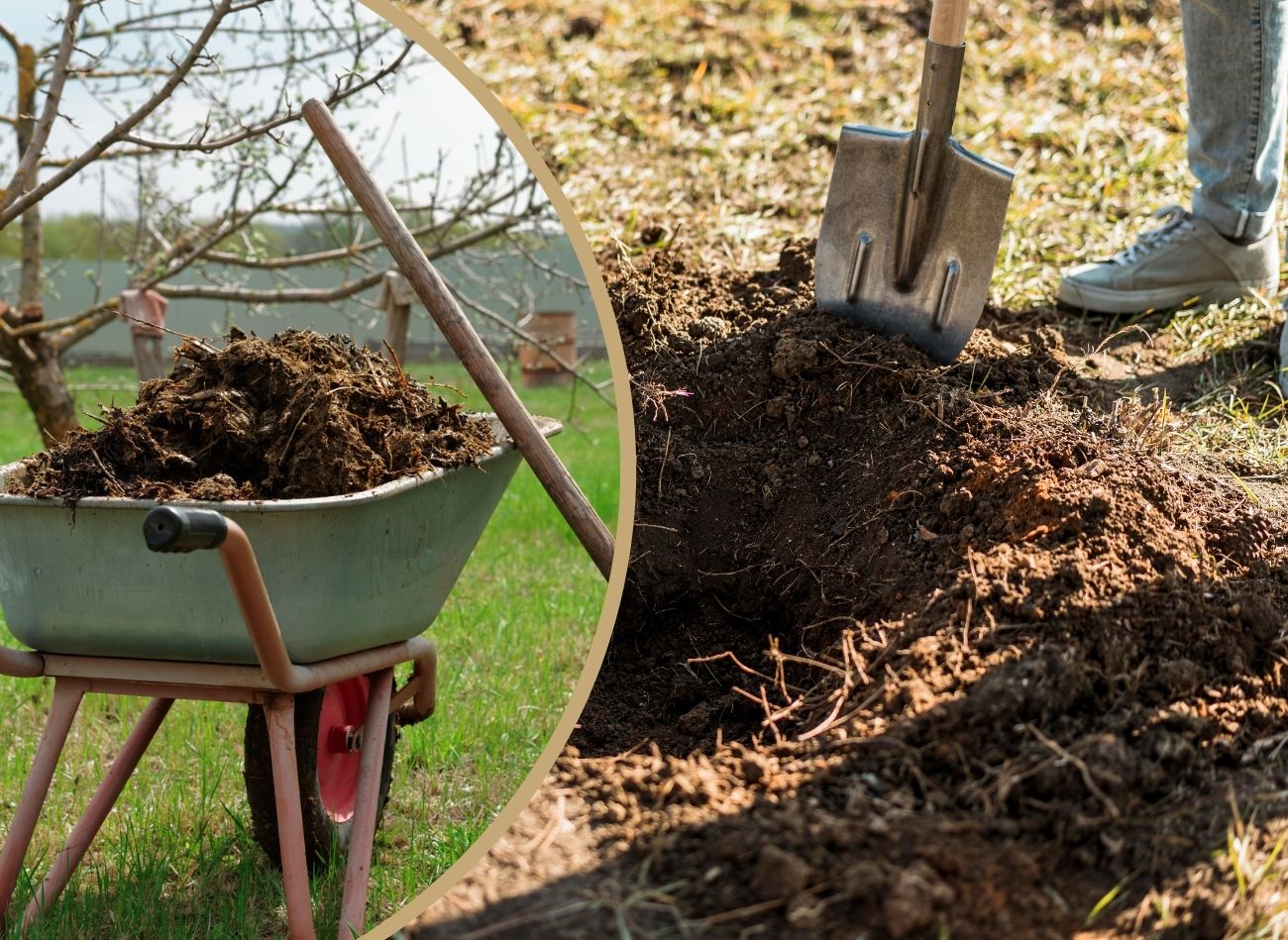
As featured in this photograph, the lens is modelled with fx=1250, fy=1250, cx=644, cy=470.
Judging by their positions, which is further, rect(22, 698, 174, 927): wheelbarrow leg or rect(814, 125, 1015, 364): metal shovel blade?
rect(814, 125, 1015, 364): metal shovel blade

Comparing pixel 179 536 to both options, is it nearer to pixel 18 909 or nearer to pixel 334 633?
pixel 334 633

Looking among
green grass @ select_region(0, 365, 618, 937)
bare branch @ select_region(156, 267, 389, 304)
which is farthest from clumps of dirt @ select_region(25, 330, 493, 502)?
bare branch @ select_region(156, 267, 389, 304)

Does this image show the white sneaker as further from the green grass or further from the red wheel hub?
the red wheel hub

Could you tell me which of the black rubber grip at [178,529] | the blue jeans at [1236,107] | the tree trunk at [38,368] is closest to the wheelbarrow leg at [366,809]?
the black rubber grip at [178,529]

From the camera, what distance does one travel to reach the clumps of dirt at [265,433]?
1.90m

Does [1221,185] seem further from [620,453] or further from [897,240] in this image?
[620,453]

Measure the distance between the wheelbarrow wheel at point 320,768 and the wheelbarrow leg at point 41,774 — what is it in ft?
1.08

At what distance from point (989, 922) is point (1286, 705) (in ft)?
2.28

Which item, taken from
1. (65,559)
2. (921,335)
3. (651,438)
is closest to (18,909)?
(65,559)

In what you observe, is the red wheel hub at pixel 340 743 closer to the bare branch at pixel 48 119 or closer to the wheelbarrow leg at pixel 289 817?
the wheelbarrow leg at pixel 289 817

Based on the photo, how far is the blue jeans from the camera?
296 centimetres

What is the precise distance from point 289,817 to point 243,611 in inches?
17.0

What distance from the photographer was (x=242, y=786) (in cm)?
281

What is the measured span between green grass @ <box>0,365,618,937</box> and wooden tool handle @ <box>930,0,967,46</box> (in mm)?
1755
